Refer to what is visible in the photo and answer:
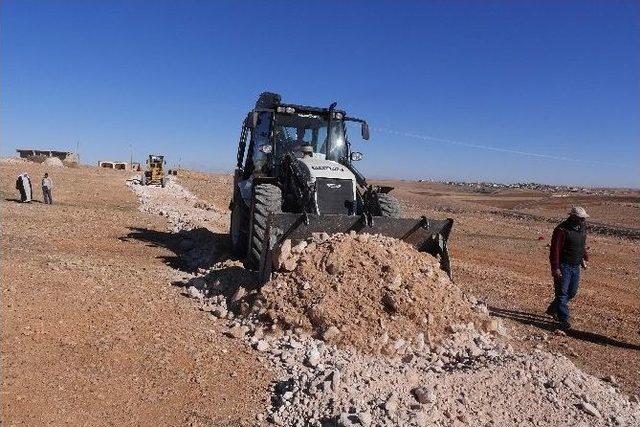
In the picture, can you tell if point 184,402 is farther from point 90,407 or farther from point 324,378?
point 324,378

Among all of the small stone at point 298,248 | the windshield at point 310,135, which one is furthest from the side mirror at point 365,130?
the small stone at point 298,248

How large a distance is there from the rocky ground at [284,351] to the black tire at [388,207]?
1213 millimetres

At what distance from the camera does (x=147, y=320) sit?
612 cm

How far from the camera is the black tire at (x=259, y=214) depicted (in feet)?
24.4

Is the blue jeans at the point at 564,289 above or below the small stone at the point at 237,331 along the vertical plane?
above

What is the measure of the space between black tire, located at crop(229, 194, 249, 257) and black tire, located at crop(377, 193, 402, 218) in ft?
7.45

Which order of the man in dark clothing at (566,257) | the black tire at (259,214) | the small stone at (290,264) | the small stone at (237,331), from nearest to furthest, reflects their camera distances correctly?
the small stone at (237,331) < the small stone at (290,264) < the man in dark clothing at (566,257) < the black tire at (259,214)

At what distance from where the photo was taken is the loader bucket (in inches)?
267

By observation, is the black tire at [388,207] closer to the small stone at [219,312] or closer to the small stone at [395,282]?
the small stone at [395,282]

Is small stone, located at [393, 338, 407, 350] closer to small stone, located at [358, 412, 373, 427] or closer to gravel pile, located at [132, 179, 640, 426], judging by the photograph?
gravel pile, located at [132, 179, 640, 426]

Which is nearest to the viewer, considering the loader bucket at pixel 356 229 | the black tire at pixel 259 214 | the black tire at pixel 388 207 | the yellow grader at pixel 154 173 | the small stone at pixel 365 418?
the small stone at pixel 365 418

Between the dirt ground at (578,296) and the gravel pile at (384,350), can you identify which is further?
the dirt ground at (578,296)

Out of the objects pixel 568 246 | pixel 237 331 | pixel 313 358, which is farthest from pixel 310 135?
pixel 313 358

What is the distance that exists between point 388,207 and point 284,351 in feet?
11.4
